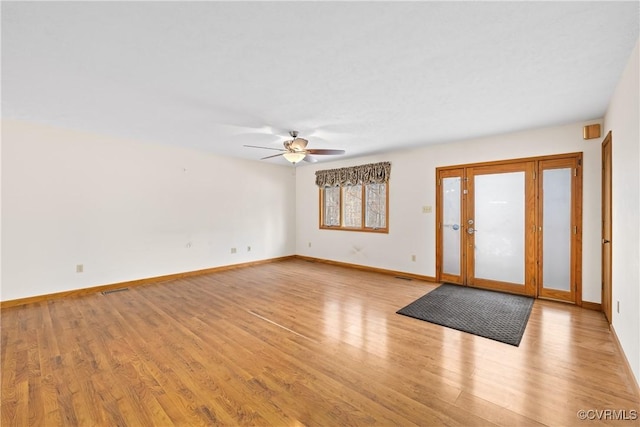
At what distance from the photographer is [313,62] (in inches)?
88.6

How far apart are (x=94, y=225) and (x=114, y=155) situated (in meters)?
1.19

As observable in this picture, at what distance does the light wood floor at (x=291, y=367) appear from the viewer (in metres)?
1.77

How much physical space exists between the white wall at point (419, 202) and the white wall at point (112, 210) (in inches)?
55.8

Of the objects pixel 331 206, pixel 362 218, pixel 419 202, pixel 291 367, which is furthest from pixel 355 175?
pixel 291 367

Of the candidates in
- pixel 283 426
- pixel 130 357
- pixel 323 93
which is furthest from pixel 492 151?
pixel 130 357

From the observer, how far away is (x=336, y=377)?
7.05 feet

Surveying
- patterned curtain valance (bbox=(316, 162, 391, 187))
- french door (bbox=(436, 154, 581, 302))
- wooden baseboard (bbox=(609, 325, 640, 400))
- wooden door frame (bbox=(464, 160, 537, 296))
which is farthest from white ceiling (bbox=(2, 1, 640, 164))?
wooden baseboard (bbox=(609, 325, 640, 400))

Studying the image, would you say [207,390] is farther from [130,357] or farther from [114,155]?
[114,155]

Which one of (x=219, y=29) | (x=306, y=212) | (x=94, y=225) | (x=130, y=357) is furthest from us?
(x=306, y=212)

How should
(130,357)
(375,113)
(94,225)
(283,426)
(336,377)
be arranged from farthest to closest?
(94,225) → (375,113) → (130,357) → (336,377) → (283,426)

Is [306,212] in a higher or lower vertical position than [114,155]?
lower

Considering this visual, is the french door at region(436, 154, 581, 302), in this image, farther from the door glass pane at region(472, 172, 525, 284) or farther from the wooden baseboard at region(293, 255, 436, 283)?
the wooden baseboard at region(293, 255, 436, 283)

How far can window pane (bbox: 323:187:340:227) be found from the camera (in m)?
6.73

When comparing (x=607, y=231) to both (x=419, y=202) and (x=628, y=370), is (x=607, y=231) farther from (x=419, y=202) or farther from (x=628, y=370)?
(x=419, y=202)
